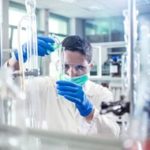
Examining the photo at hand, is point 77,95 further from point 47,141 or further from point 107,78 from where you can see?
point 107,78

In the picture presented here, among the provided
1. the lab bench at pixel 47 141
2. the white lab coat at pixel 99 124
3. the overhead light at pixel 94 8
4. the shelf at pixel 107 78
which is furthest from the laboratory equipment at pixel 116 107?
the overhead light at pixel 94 8

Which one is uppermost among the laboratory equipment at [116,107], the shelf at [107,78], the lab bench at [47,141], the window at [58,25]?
the window at [58,25]

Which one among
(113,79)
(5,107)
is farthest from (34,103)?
(113,79)

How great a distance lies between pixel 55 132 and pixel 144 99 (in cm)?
17

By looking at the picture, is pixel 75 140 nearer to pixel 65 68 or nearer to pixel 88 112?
pixel 88 112

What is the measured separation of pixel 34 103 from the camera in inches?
42.1

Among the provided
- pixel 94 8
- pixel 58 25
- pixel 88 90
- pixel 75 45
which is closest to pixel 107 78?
pixel 88 90

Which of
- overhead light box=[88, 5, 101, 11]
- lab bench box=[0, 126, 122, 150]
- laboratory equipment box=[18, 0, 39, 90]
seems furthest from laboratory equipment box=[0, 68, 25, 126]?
overhead light box=[88, 5, 101, 11]

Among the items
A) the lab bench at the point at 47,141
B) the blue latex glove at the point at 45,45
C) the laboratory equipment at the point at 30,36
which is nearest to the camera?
the lab bench at the point at 47,141

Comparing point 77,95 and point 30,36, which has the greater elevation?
point 30,36

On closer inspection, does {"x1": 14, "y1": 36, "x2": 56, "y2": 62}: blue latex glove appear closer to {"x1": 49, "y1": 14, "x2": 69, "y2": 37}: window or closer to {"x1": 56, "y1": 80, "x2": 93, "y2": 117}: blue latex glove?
{"x1": 56, "y1": 80, "x2": 93, "y2": 117}: blue latex glove

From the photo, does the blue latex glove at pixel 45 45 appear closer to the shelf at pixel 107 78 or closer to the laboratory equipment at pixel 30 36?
the laboratory equipment at pixel 30 36

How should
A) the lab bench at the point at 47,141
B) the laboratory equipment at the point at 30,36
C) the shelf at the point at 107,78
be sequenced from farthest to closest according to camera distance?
the shelf at the point at 107,78 < the laboratory equipment at the point at 30,36 < the lab bench at the point at 47,141

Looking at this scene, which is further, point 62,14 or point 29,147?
point 62,14
